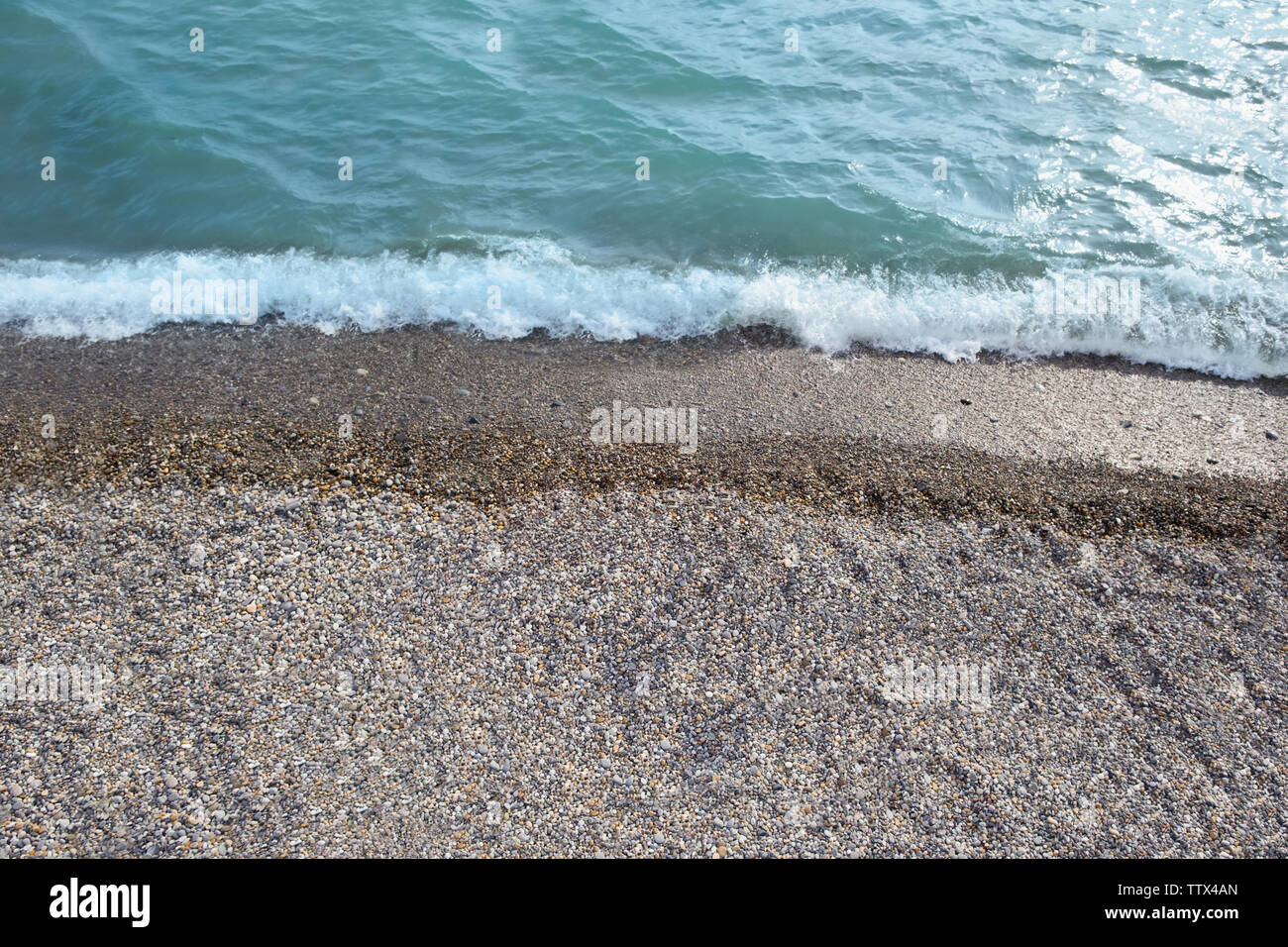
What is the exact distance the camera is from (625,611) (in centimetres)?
620

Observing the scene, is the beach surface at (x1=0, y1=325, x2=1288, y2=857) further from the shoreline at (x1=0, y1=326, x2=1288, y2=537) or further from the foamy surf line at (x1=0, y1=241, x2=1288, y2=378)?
the foamy surf line at (x1=0, y1=241, x2=1288, y2=378)

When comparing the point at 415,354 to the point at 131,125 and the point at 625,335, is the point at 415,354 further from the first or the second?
the point at 131,125

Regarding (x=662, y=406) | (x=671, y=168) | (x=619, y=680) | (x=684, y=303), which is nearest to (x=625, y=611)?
(x=619, y=680)

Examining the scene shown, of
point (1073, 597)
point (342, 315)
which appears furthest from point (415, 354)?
point (1073, 597)

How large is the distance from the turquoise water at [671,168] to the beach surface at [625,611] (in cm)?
154

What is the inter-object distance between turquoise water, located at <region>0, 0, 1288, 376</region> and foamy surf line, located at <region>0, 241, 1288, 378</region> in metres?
0.04

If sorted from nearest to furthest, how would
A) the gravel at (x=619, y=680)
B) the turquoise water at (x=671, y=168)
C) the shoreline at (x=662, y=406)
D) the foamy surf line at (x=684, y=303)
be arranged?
the gravel at (x=619, y=680), the shoreline at (x=662, y=406), the foamy surf line at (x=684, y=303), the turquoise water at (x=671, y=168)

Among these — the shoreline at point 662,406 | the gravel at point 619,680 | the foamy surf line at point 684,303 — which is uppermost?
the foamy surf line at point 684,303

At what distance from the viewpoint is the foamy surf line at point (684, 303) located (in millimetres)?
9898

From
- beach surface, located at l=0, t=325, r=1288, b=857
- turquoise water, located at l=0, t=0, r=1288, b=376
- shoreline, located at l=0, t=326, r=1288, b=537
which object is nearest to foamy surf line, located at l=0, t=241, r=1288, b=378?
turquoise water, located at l=0, t=0, r=1288, b=376

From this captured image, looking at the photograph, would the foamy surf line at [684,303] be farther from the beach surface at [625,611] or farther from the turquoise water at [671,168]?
the beach surface at [625,611]

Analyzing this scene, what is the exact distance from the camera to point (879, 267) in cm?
1104

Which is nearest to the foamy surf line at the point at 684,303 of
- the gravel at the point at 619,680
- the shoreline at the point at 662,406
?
the shoreline at the point at 662,406

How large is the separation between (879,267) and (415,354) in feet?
19.5
